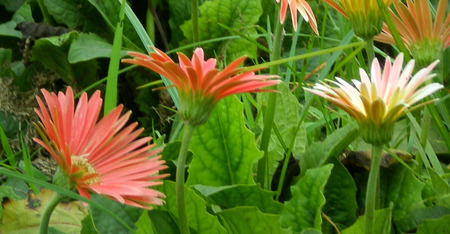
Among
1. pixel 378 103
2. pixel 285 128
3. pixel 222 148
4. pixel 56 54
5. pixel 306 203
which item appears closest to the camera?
pixel 378 103

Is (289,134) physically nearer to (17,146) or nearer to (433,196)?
(433,196)

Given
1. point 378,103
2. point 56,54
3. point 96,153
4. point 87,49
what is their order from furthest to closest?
point 56,54 → point 87,49 → point 96,153 → point 378,103

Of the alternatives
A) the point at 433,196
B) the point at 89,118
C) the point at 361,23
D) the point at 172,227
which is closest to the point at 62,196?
the point at 89,118

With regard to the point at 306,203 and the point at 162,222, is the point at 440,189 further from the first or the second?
the point at 162,222

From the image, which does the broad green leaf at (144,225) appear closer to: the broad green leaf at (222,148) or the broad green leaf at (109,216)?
the broad green leaf at (109,216)

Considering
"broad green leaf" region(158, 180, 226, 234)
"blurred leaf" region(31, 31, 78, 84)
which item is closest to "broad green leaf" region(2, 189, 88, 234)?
"broad green leaf" region(158, 180, 226, 234)

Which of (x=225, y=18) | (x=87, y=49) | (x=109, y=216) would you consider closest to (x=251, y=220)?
(x=109, y=216)
